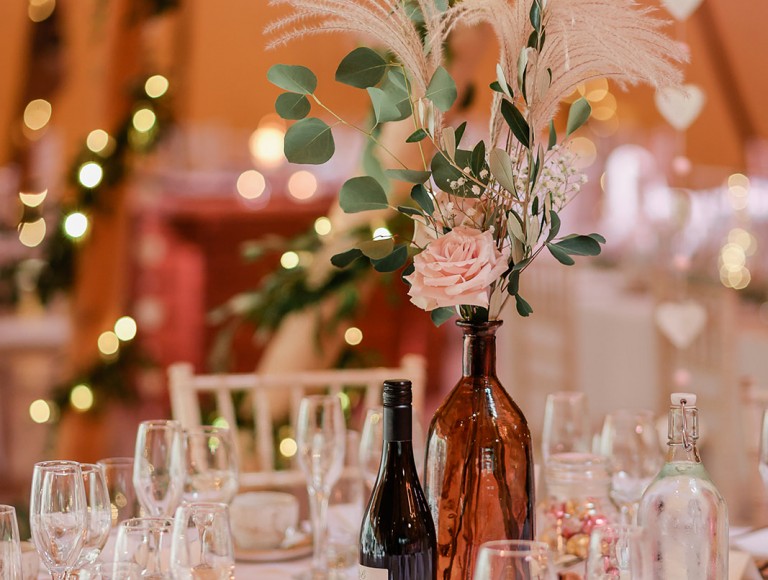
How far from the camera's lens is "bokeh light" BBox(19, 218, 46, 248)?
3151mm

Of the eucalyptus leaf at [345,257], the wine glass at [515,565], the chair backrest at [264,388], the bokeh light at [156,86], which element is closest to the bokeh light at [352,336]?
the chair backrest at [264,388]

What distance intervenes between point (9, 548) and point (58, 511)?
0.22 feet

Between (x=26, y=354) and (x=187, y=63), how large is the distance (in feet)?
5.43

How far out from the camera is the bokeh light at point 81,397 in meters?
3.02

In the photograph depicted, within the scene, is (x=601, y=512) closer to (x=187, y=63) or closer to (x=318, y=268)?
(x=318, y=268)

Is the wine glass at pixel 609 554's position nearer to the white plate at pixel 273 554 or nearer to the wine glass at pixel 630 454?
the wine glass at pixel 630 454

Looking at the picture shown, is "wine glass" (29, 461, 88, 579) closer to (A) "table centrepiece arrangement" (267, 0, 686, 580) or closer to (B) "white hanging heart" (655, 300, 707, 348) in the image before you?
(A) "table centrepiece arrangement" (267, 0, 686, 580)

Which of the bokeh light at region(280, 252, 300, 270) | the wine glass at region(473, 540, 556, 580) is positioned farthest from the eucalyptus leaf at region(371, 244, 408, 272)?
the bokeh light at region(280, 252, 300, 270)

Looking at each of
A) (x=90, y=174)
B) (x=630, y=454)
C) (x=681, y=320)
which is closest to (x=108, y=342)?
(x=90, y=174)

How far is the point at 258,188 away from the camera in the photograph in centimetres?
496

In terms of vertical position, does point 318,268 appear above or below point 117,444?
above

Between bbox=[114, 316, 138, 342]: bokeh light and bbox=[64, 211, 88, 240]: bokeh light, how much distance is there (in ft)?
0.93

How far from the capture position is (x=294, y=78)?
105 cm

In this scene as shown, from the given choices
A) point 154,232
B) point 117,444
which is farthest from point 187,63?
point 117,444
